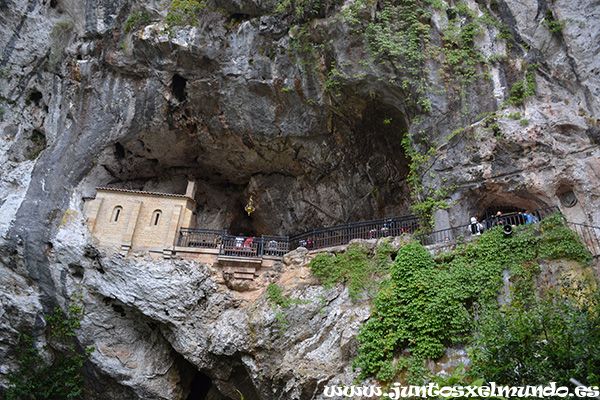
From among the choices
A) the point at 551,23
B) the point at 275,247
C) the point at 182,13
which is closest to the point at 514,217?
the point at 551,23

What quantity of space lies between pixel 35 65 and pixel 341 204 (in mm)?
14519

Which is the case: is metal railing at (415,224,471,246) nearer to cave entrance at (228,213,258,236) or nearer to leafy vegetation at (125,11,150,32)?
cave entrance at (228,213,258,236)

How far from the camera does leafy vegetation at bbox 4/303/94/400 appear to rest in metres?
15.3

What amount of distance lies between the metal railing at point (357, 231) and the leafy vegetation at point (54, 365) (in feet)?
29.0

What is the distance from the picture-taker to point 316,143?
1962cm

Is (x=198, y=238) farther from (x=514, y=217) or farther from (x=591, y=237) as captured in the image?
(x=591, y=237)

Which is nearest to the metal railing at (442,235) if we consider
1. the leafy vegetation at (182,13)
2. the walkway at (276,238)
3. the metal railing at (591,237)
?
the walkway at (276,238)

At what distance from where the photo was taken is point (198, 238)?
1767 cm

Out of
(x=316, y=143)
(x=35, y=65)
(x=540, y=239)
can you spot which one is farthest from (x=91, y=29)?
(x=540, y=239)

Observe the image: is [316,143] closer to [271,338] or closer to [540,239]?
[271,338]

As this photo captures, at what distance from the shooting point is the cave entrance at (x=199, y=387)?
1739cm

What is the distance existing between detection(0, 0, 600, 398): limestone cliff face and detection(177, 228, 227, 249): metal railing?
1518mm

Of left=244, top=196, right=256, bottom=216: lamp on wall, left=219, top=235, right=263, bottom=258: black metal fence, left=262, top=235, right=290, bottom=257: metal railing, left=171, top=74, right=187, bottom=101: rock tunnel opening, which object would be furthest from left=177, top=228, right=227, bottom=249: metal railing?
left=171, top=74, right=187, bottom=101: rock tunnel opening

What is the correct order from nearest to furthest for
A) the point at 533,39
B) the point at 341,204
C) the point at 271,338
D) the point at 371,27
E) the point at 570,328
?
the point at 570,328 < the point at 271,338 < the point at 533,39 < the point at 371,27 < the point at 341,204
